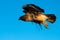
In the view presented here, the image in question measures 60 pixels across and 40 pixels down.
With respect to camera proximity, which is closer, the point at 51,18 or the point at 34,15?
the point at 34,15

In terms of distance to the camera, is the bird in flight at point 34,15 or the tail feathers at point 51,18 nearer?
the bird in flight at point 34,15

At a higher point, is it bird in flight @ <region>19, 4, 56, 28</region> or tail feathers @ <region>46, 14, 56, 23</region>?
tail feathers @ <region>46, 14, 56, 23</region>

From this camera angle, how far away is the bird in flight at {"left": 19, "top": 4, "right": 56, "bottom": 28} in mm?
5711

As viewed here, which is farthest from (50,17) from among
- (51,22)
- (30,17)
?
(30,17)

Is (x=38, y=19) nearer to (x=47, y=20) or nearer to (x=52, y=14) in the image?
(x=47, y=20)

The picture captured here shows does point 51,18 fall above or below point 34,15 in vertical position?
above

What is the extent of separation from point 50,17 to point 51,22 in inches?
5.0

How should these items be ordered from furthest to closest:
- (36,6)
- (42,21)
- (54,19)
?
1. (54,19)
2. (42,21)
3. (36,6)

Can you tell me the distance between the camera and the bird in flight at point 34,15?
571 centimetres

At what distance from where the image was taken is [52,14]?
256 inches

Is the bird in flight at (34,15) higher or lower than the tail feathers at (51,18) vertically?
lower

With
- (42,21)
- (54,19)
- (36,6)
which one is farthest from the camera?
(54,19)

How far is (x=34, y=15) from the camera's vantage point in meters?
5.89

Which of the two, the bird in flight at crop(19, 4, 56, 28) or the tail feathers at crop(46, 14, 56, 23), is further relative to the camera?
the tail feathers at crop(46, 14, 56, 23)
